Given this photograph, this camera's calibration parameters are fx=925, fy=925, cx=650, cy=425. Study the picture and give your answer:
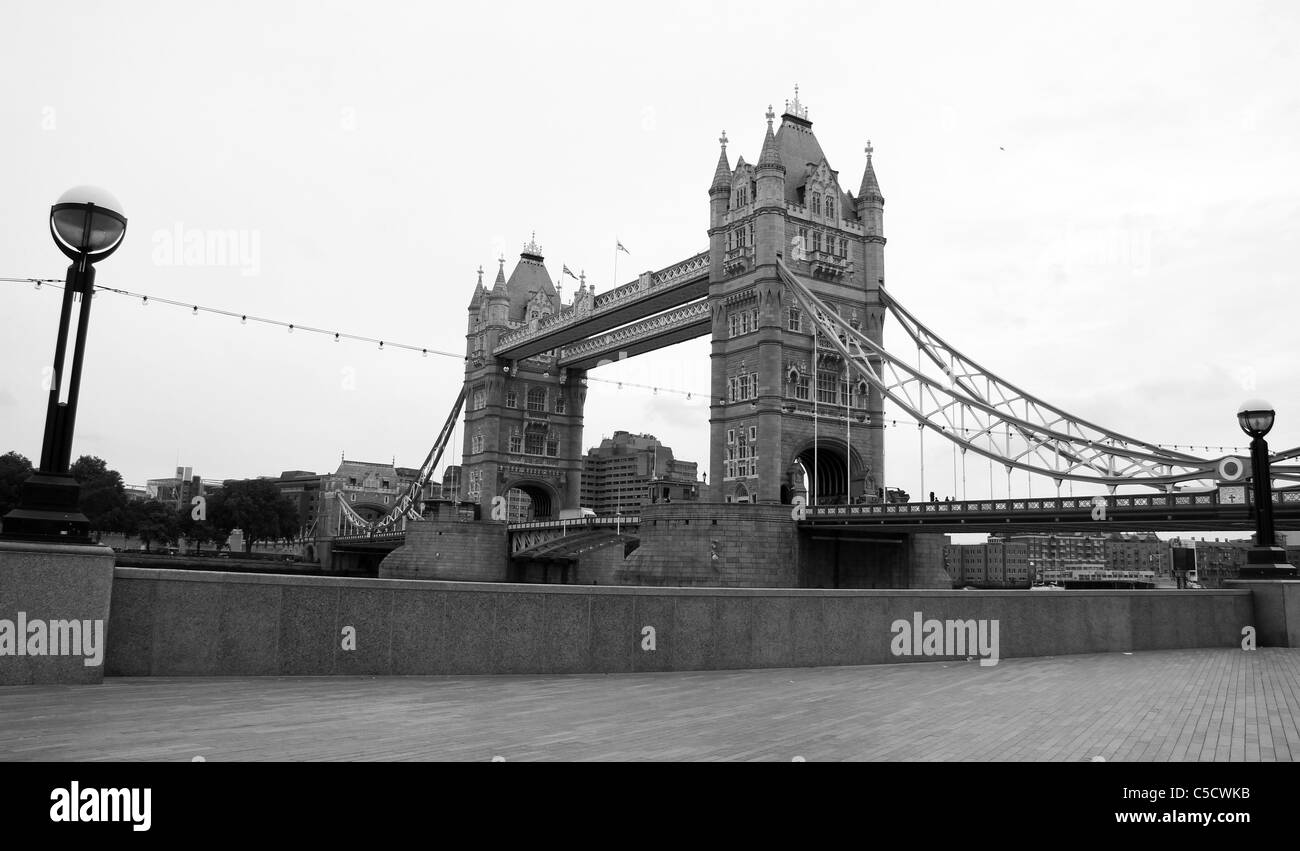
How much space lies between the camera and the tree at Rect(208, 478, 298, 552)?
3848 inches

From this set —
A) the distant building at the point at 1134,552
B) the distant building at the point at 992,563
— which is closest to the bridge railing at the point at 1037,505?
the distant building at the point at 1134,552

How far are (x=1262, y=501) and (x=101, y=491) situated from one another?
92772 mm

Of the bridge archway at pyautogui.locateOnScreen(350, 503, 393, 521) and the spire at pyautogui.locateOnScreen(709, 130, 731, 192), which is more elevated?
the spire at pyautogui.locateOnScreen(709, 130, 731, 192)

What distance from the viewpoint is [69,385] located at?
28.9 ft

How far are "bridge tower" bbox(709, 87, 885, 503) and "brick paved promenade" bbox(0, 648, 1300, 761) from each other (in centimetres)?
4167

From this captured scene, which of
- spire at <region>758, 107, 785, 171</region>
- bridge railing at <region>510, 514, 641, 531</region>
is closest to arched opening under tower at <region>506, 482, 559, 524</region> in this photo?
bridge railing at <region>510, 514, 641, 531</region>

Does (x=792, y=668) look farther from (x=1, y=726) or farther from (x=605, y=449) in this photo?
(x=605, y=449)

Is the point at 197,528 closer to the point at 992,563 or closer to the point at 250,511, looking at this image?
the point at 250,511

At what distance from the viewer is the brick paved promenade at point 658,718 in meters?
6.20

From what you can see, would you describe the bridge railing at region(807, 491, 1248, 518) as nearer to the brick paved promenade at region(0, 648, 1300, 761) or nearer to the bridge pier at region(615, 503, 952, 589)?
the bridge pier at region(615, 503, 952, 589)

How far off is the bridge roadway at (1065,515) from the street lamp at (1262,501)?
51.9 feet

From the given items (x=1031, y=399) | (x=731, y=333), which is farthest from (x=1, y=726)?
(x=731, y=333)
